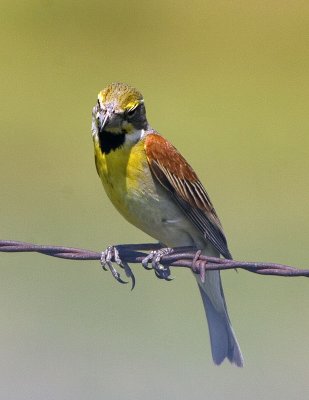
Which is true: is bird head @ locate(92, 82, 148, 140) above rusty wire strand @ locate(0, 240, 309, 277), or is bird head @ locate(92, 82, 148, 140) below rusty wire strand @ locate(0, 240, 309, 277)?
above

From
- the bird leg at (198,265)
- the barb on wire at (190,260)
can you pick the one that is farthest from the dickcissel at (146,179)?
the bird leg at (198,265)

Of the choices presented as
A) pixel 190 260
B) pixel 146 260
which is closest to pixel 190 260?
pixel 190 260

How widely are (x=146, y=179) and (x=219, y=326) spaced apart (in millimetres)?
1203

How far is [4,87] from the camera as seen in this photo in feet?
58.7

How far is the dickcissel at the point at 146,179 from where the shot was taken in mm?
7809

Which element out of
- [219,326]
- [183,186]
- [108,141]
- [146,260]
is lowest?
[219,326]

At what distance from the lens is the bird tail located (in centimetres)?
851

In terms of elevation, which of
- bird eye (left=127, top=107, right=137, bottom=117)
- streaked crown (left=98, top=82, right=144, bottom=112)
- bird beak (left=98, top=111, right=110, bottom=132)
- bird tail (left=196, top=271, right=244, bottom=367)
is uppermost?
streaked crown (left=98, top=82, right=144, bottom=112)

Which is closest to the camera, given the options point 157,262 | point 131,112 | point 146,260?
point 157,262

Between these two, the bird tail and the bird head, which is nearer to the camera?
the bird head

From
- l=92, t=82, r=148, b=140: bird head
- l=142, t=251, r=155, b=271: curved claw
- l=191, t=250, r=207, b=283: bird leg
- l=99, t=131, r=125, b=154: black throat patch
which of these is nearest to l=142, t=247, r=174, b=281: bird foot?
l=142, t=251, r=155, b=271: curved claw

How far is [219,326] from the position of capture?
855 centimetres

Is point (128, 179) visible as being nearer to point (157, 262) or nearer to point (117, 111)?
point (117, 111)

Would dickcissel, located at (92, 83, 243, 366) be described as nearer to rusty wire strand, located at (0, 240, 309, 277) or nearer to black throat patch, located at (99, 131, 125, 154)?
black throat patch, located at (99, 131, 125, 154)
